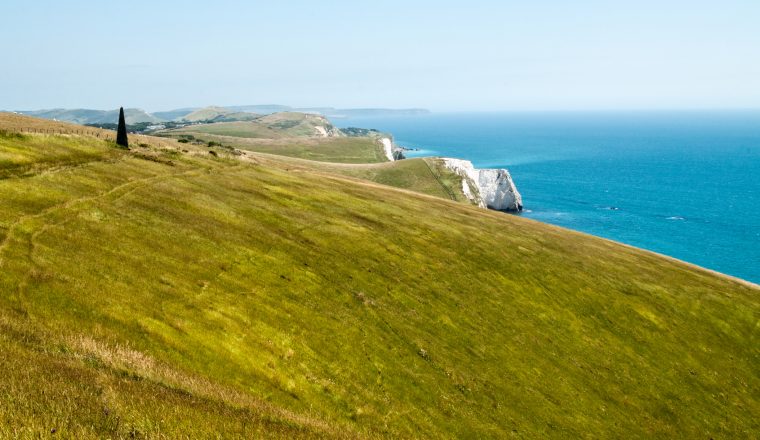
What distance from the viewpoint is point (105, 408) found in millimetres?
12016

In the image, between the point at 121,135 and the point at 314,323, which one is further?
the point at 121,135

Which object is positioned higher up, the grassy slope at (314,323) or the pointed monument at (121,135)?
the pointed monument at (121,135)

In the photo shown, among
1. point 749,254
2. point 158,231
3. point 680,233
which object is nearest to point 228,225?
point 158,231

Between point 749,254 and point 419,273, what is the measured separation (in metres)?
153

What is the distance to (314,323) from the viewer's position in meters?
33.6

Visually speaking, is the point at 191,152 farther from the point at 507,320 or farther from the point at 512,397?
the point at 512,397

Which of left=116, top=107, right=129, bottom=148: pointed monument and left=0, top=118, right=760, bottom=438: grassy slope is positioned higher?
left=116, top=107, right=129, bottom=148: pointed monument

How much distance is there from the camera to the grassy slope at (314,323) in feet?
56.0

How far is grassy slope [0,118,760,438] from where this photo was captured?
1706 cm

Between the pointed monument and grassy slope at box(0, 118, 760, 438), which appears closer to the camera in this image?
grassy slope at box(0, 118, 760, 438)

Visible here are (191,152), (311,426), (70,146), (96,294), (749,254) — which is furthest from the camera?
(749,254)

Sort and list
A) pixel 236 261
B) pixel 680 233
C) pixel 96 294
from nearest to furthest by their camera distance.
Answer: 1. pixel 96 294
2. pixel 236 261
3. pixel 680 233

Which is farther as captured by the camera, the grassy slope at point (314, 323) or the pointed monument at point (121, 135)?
the pointed monument at point (121, 135)

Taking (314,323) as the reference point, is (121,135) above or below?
above
